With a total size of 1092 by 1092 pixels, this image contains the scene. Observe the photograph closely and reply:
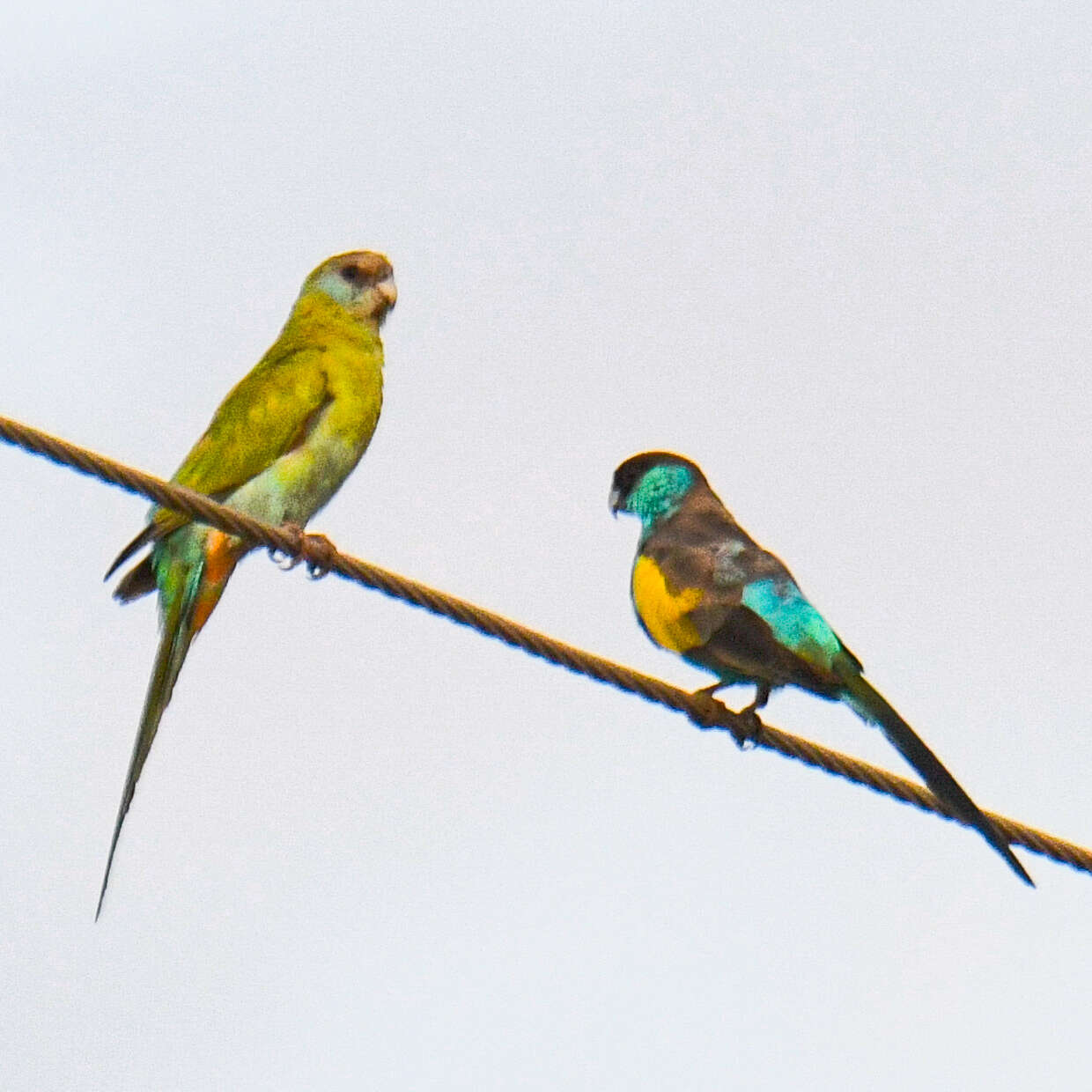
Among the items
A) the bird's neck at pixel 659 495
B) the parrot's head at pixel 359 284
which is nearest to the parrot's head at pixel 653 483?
the bird's neck at pixel 659 495

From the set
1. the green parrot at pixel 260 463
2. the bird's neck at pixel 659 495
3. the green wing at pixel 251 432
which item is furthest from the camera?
the bird's neck at pixel 659 495

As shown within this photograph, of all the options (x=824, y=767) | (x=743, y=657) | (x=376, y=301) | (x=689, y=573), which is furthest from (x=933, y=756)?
(x=376, y=301)

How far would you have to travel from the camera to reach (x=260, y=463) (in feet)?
21.9

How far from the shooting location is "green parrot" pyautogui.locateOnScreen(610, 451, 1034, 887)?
4.98 meters

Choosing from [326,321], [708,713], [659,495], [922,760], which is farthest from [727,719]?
[326,321]

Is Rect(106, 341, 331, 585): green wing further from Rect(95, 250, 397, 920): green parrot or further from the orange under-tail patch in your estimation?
the orange under-tail patch

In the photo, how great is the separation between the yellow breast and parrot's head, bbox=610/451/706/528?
29.7 inches

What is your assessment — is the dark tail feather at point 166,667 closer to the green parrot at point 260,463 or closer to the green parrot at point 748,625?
the green parrot at point 260,463

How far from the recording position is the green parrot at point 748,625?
196 inches

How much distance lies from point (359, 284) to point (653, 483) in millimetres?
1550

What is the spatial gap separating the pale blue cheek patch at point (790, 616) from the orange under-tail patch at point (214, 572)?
1.86m

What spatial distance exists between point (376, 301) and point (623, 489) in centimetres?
130

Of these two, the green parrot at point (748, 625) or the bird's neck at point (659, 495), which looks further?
the bird's neck at point (659, 495)

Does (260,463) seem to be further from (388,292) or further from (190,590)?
(388,292)
